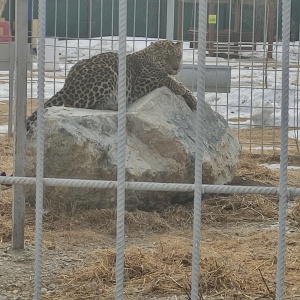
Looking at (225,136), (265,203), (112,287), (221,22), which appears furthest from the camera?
(221,22)

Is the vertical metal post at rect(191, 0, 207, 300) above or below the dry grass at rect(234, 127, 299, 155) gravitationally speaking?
above

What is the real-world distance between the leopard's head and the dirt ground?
192 cm

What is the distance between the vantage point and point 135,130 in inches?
239

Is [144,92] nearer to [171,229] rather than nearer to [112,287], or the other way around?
[171,229]

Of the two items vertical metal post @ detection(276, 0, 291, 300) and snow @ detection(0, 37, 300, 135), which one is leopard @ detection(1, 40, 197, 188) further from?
vertical metal post @ detection(276, 0, 291, 300)

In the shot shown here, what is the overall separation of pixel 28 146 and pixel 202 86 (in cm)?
319

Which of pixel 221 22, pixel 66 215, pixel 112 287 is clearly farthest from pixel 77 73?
pixel 221 22

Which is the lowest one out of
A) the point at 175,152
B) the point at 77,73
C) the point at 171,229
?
the point at 171,229

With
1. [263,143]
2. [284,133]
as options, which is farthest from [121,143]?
[263,143]

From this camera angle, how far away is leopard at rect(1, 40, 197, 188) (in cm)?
679

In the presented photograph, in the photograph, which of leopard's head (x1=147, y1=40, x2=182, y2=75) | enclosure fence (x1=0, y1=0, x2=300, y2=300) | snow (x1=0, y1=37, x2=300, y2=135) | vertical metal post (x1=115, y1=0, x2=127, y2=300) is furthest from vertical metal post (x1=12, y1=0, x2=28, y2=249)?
snow (x1=0, y1=37, x2=300, y2=135)

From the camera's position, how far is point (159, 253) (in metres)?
4.55

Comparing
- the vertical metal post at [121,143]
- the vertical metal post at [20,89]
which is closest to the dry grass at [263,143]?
the vertical metal post at [20,89]

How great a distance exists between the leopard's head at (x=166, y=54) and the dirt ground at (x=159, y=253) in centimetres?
192
